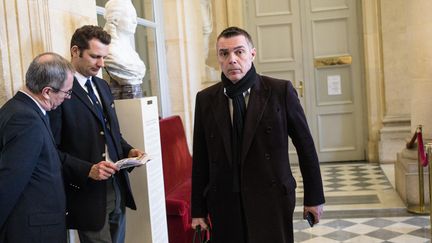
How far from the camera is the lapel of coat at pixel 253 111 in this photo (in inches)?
111

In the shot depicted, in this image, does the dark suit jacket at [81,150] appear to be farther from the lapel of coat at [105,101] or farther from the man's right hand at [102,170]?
the lapel of coat at [105,101]

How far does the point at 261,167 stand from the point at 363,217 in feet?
12.9

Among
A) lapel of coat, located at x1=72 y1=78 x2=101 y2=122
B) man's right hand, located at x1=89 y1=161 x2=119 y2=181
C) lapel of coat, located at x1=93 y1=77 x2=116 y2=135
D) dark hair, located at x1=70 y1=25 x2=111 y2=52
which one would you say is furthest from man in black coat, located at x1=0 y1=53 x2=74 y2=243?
lapel of coat, located at x1=93 y1=77 x2=116 y2=135

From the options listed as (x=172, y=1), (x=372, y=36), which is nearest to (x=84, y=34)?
(x=172, y=1)

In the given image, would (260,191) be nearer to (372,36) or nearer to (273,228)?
(273,228)

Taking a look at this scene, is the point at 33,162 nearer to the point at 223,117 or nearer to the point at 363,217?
the point at 223,117

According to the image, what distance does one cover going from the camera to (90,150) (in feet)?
10.4

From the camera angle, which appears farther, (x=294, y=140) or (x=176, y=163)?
(x=176, y=163)

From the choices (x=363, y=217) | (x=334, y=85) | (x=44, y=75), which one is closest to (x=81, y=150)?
(x=44, y=75)

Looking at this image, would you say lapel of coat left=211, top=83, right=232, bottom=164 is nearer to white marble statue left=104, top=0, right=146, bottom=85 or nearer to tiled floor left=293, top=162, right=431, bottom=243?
white marble statue left=104, top=0, right=146, bottom=85

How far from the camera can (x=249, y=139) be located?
2811 mm

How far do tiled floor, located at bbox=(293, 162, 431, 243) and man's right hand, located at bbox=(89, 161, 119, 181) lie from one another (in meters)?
3.14

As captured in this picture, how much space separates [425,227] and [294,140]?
11.4ft

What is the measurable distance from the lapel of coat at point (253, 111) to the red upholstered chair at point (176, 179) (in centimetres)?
204
